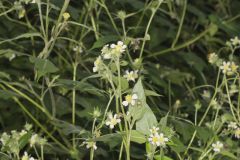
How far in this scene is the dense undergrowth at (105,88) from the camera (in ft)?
3.08

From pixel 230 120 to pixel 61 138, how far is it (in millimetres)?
447

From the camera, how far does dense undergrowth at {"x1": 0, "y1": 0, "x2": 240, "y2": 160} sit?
0.94 meters

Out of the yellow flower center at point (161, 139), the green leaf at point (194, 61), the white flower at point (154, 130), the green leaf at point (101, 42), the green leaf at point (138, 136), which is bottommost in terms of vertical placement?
the green leaf at point (194, 61)

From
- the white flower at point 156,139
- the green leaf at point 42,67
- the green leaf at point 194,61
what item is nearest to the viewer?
the white flower at point 156,139

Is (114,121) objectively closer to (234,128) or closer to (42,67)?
(42,67)

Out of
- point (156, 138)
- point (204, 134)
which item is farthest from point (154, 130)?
point (204, 134)

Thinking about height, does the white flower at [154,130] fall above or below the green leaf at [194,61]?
above

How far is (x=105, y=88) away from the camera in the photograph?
137 cm

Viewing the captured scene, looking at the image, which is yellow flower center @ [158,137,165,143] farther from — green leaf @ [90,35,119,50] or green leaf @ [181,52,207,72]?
green leaf @ [181,52,207,72]

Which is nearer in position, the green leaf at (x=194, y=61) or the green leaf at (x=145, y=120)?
the green leaf at (x=145, y=120)

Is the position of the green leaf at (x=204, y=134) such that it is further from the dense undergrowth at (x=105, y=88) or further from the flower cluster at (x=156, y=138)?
the flower cluster at (x=156, y=138)

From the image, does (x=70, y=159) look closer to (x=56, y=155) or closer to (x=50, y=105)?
(x=56, y=155)


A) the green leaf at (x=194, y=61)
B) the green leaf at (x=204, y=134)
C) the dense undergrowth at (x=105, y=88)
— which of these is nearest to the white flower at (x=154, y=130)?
the dense undergrowth at (x=105, y=88)

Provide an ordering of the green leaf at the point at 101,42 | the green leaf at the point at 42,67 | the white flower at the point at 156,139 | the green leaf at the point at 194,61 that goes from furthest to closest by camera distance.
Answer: the green leaf at the point at 194,61 < the green leaf at the point at 101,42 < the green leaf at the point at 42,67 < the white flower at the point at 156,139
